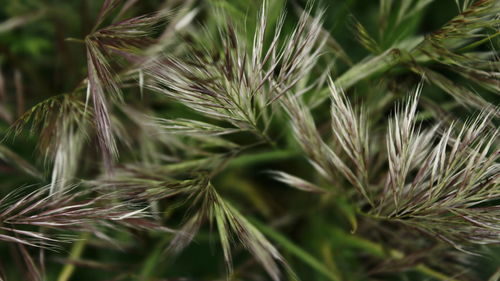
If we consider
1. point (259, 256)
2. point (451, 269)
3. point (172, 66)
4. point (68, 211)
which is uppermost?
point (172, 66)

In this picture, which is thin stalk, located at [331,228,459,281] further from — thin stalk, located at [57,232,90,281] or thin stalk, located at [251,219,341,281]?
thin stalk, located at [57,232,90,281]

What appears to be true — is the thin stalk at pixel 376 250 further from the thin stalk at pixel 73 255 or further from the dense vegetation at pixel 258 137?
the thin stalk at pixel 73 255

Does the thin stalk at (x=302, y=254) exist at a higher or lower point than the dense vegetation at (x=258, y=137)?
lower

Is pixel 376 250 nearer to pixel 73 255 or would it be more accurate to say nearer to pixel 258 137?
pixel 258 137

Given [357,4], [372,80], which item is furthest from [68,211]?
[357,4]

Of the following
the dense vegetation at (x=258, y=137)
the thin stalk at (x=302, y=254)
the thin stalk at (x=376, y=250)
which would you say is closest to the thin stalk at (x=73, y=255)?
the dense vegetation at (x=258, y=137)

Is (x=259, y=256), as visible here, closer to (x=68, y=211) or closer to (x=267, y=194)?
(x=68, y=211)

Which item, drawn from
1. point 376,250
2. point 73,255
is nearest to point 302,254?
point 376,250

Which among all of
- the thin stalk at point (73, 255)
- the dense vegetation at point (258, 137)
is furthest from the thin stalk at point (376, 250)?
the thin stalk at point (73, 255)

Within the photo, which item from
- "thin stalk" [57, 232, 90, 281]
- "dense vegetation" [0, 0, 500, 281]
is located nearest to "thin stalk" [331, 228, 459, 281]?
"dense vegetation" [0, 0, 500, 281]

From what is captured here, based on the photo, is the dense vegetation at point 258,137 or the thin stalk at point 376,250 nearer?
the dense vegetation at point 258,137
